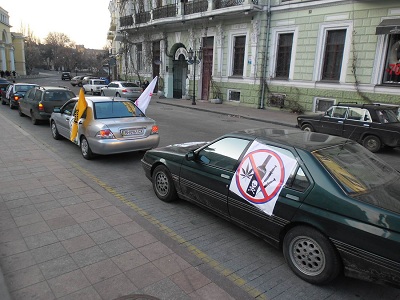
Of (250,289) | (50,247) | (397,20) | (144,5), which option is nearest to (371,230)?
(250,289)

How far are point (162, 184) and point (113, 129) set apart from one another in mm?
2670

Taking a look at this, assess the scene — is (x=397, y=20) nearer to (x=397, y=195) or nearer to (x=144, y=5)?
(x=397, y=195)

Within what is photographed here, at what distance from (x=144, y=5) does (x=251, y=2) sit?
1572 centimetres

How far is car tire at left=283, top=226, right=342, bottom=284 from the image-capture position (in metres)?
3.17

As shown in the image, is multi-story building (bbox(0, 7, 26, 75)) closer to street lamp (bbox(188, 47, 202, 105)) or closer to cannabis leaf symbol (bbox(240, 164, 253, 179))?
street lamp (bbox(188, 47, 202, 105))

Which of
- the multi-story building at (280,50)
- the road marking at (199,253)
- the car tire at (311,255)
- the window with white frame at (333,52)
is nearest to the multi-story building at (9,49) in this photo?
the multi-story building at (280,50)

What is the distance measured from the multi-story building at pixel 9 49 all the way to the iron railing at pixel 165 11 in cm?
5078

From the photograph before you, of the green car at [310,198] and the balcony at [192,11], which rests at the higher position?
the balcony at [192,11]

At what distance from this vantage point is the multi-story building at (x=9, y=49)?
66125 mm

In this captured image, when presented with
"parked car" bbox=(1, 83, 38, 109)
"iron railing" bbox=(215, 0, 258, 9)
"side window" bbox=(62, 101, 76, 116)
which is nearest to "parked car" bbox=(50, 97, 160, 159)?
"side window" bbox=(62, 101, 76, 116)

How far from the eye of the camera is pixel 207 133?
12328 millimetres

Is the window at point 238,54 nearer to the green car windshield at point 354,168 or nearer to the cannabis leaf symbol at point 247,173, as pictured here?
the green car windshield at point 354,168

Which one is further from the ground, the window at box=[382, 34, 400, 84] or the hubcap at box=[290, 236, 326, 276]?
the window at box=[382, 34, 400, 84]

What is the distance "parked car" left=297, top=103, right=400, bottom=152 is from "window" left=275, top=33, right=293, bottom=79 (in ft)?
31.4
